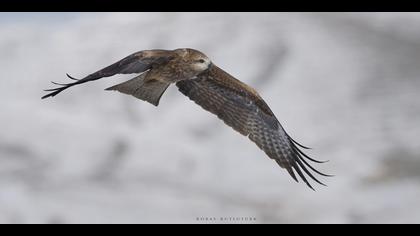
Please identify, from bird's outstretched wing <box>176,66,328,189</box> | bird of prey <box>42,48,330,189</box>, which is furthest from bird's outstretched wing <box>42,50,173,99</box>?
bird's outstretched wing <box>176,66,328,189</box>

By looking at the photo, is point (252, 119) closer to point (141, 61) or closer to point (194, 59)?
point (194, 59)

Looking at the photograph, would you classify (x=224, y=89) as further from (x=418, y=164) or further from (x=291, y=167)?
(x=418, y=164)

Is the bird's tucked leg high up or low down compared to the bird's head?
down

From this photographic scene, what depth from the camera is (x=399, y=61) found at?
346 centimetres

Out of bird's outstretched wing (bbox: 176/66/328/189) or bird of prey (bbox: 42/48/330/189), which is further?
bird's outstretched wing (bbox: 176/66/328/189)

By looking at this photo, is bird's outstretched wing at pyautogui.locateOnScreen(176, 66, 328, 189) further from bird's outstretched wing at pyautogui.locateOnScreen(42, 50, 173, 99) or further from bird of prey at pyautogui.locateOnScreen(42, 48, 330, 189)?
bird's outstretched wing at pyautogui.locateOnScreen(42, 50, 173, 99)

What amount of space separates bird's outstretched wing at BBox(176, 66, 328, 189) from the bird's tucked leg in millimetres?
106

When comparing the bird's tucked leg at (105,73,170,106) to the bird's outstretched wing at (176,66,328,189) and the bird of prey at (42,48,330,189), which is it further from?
the bird's outstretched wing at (176,66,328,189)

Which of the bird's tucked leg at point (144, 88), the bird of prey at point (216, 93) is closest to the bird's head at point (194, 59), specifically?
the bird of prey at point (216, 93)

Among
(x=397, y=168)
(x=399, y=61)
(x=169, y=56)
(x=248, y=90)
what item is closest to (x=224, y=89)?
(x=248, y=90)

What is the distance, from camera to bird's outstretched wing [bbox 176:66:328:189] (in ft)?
8.67

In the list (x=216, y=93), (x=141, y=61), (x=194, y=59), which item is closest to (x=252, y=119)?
(x=216, y=93)

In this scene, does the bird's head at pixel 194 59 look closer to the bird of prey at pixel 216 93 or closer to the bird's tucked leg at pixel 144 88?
the bird of prey at pixel 216 93

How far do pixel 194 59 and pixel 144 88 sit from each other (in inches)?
8.8
